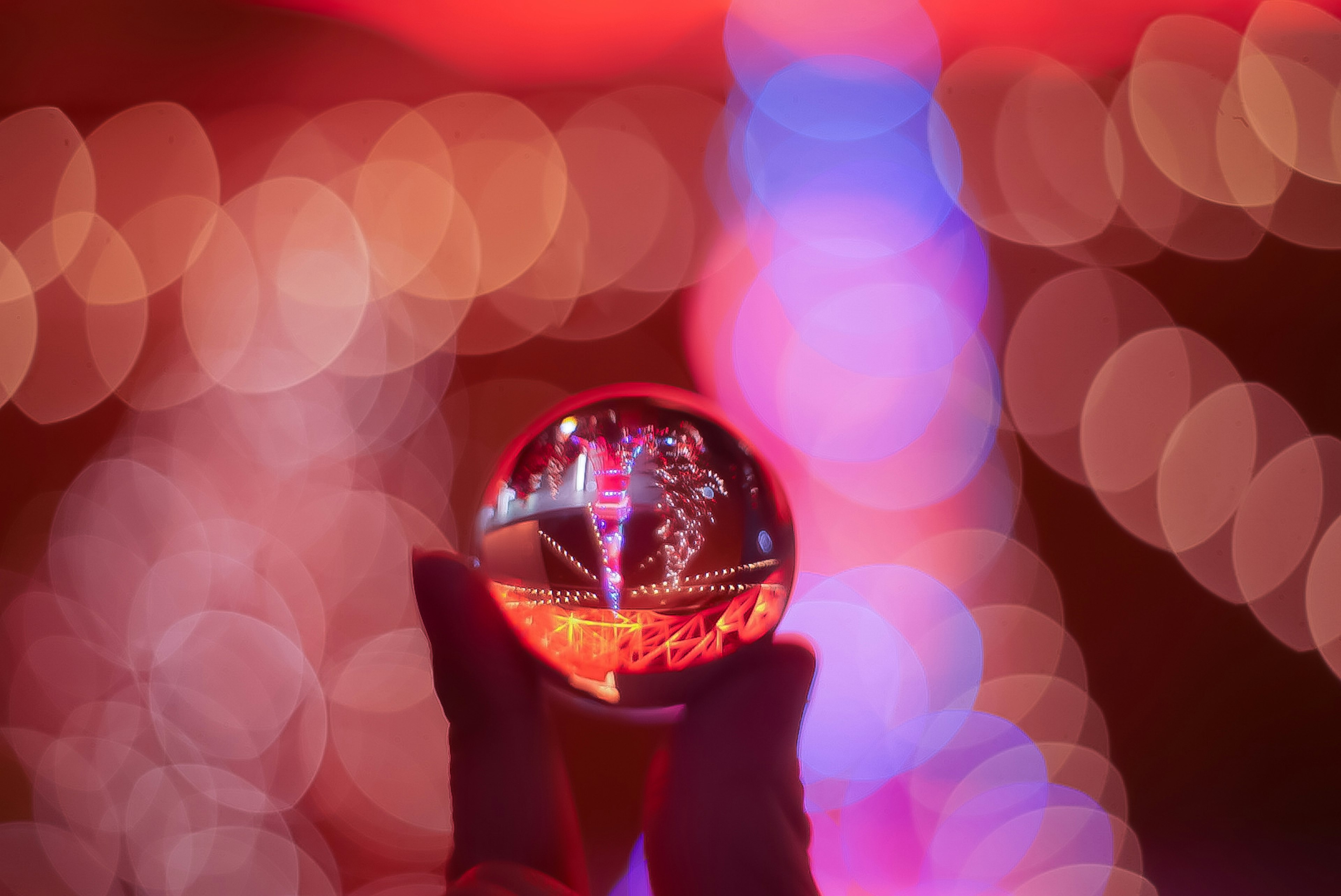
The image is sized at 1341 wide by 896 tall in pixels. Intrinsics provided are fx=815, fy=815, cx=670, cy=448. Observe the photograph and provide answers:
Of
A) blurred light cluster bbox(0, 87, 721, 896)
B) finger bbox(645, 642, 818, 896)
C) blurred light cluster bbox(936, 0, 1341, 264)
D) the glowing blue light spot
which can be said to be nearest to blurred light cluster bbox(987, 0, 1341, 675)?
blurred light cluster bbox(936, 0, 1341, 264)

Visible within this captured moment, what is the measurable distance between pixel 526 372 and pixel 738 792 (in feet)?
4.82

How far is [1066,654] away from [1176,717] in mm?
281

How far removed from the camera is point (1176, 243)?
6.09 ft

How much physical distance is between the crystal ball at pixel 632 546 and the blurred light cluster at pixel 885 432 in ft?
4.50

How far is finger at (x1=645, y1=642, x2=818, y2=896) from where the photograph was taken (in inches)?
25.3

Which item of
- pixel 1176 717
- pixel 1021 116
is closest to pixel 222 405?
pixel 1021 116

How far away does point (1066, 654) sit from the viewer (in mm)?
1877

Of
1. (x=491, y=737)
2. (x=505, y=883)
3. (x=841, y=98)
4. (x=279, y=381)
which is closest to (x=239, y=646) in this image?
(x=279, y=381)

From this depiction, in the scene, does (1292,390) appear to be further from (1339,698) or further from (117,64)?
(117,64)

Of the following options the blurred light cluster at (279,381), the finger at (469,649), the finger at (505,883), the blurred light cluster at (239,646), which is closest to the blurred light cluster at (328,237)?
the blurred light cluster at (279,381)

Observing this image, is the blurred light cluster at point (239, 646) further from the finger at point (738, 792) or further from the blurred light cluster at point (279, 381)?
the finger at point (738, 792)

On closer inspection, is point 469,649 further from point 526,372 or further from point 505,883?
point 526,372

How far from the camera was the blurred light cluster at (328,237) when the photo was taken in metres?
1.95

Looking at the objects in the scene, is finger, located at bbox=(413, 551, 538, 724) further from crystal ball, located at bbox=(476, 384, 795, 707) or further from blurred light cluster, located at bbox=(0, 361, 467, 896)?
blurred light cluster, located at bbox=(0, 361, 467, 896)
